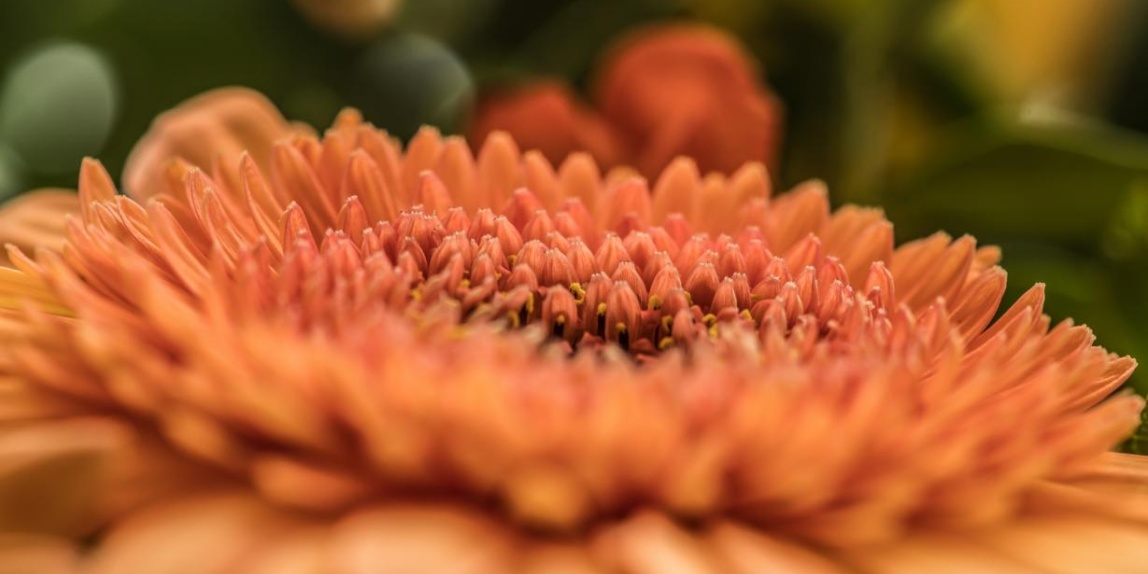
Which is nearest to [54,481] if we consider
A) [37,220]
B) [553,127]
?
[37,220]

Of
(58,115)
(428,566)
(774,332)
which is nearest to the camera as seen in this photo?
(428,566)

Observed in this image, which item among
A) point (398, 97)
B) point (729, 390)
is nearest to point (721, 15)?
point (398, 97)

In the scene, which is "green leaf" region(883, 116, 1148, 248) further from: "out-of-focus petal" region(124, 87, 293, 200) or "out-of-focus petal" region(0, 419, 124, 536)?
"out-of-focus petal" region(0, 419, 124, 536)

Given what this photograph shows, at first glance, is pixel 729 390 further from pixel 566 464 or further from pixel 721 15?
pixel 721 15

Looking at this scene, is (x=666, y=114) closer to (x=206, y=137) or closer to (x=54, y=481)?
(x=206, y=137)

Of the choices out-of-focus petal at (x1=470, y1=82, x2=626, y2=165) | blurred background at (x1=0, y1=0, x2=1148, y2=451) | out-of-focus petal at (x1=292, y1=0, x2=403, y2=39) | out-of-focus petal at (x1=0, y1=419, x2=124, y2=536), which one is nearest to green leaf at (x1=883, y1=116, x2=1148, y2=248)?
blurred background at (x1=0, y1=0, x2=1148, y2=451)

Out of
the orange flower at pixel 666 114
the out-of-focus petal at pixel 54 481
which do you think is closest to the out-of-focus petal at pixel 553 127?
the orange flower at pixel 666 114
